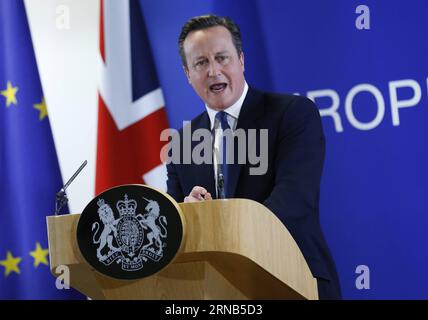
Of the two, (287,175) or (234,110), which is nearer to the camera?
(287,175)

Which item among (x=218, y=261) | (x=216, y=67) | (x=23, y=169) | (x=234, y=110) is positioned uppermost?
(x=216, y=67)

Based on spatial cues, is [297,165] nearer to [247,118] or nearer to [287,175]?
[287,175]

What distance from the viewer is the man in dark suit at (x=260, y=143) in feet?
8.14

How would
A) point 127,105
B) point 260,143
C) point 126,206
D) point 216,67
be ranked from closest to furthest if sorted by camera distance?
point 126,206
point 260,143
point 216,67
point 127,105

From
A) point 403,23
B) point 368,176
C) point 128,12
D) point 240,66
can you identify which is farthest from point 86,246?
point 128,12

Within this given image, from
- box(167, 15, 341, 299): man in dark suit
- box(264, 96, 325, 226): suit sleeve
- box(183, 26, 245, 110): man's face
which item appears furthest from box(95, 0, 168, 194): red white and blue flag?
box(264, 96, 325, 226): suit sleeve

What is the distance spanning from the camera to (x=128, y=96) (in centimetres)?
417

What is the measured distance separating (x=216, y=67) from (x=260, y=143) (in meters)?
0.37

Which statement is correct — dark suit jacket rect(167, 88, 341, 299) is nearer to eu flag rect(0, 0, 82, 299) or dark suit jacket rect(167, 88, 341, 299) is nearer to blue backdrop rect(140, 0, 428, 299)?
blue backdrop rect(140, 0, 428, 299)

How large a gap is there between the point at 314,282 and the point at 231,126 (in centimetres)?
75

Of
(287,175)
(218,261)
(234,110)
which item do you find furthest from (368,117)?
(218,261)

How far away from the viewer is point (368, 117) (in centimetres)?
361

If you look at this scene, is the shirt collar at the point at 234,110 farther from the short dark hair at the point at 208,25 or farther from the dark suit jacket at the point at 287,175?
the short dark hair at the point at 208,25

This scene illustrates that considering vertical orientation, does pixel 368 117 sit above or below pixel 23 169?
above
